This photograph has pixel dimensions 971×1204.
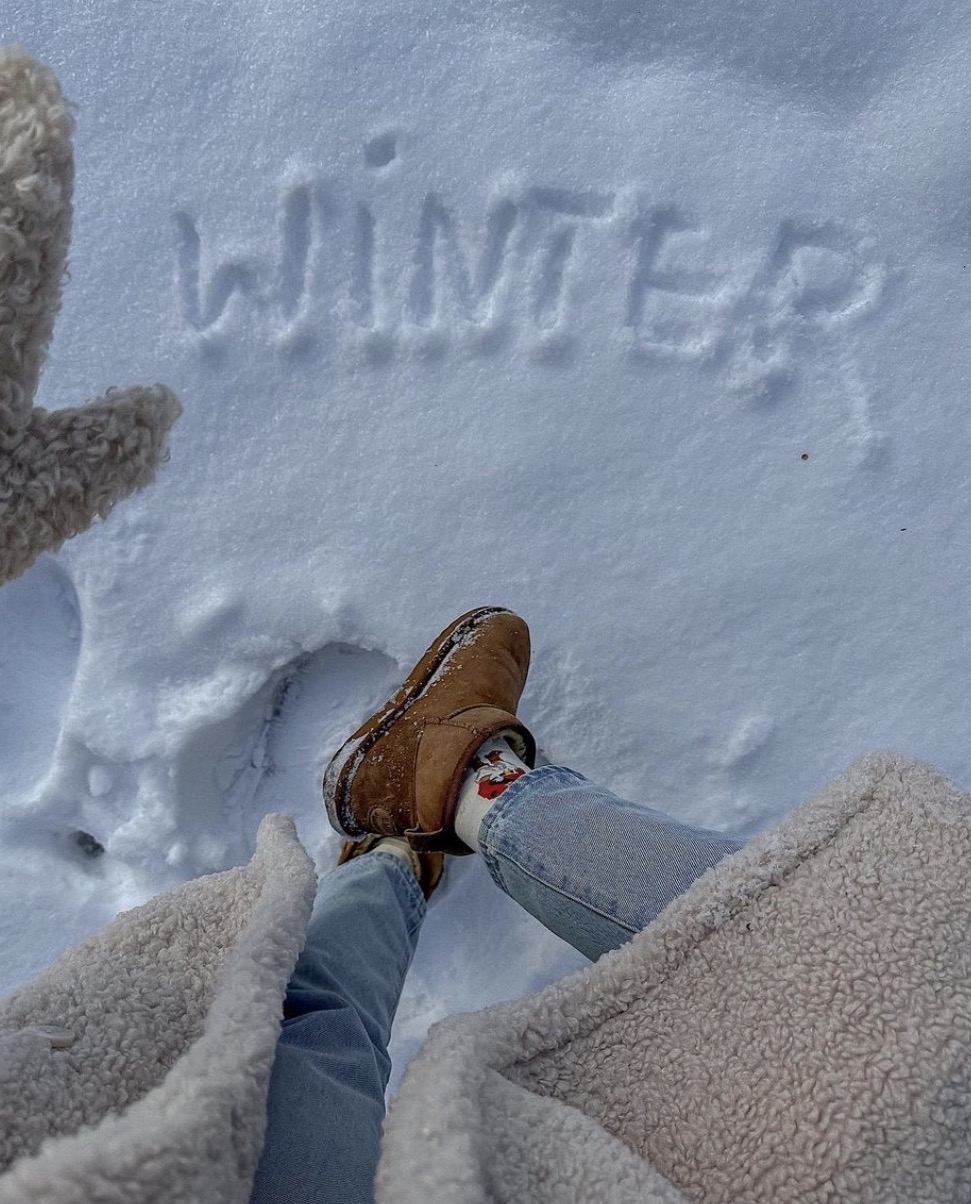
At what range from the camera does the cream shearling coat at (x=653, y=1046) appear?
54cm

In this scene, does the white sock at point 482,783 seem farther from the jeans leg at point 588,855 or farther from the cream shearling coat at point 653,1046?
the cream shearling coat at point 653,1046

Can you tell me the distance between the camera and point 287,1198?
2.07 ft

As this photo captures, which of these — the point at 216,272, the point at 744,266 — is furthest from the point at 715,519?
the point at 216,272

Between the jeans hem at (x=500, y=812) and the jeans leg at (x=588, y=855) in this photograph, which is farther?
the jeans hem at (x=500, y=812)

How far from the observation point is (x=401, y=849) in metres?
1.15

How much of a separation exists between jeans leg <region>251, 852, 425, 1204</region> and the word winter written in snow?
26.7 inches

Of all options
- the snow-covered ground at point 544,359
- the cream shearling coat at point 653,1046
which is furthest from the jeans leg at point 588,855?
the snow-covered ground at point 544,359

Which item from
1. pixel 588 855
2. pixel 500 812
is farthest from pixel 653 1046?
pixel 500 812

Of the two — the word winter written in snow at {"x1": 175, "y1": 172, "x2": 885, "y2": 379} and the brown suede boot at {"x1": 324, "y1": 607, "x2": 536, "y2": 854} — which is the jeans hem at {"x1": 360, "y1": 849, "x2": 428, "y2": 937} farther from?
the word winter written in snow at {"x1": 175, "y1": 172, "x2": 885, "y2": 379}

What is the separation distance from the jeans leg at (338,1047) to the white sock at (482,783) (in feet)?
0.36

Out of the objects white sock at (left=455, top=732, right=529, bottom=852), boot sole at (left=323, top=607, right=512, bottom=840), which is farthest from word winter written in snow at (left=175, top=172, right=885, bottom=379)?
white sock at (left=455, top=732, right=529, bottom=852)

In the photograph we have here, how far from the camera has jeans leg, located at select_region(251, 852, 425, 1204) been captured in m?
0.65

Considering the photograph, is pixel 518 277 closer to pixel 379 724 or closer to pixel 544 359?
pixel 544 359

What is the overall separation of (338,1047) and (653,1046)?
0.27 m
